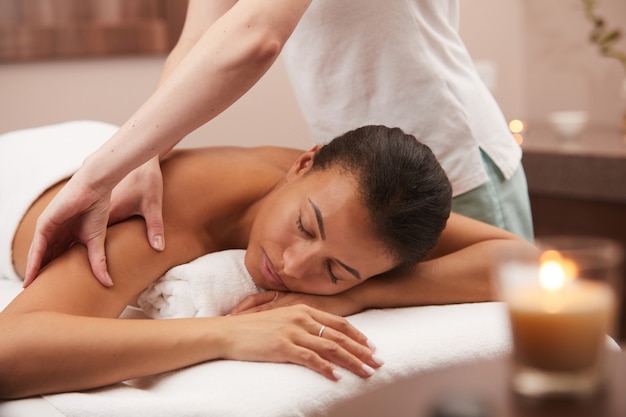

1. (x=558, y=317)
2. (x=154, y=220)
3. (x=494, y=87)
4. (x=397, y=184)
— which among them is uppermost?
(x=558, y=317)

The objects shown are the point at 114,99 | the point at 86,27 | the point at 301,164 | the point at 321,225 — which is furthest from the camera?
the point at 114,99

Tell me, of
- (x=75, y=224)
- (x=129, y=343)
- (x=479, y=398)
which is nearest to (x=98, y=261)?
(x=75, y=224)

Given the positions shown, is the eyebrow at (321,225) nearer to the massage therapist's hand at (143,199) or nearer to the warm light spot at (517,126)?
the massage therapist's hand at (143,199)

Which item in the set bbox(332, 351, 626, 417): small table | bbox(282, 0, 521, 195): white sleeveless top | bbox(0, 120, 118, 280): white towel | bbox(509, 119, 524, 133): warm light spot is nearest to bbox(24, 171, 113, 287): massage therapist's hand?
bbox(0, 120, 118, 280): white towel

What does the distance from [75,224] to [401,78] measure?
2.25 feet

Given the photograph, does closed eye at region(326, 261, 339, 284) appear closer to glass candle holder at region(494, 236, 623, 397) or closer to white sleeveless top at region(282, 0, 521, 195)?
white sleeveless top at region(282, 0, 521, 195)

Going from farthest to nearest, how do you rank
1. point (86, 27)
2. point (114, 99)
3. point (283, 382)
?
1. point (114, 99)
2. point (86, 27)
3. point (283, 382)

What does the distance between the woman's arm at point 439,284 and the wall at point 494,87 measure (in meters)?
1.46

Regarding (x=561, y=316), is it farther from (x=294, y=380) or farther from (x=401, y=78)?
(x=401, y=78)

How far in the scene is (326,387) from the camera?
1.18 meters

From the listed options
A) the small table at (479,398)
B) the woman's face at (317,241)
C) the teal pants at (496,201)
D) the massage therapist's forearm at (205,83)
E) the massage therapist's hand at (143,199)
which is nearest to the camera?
the small table at (479,398)

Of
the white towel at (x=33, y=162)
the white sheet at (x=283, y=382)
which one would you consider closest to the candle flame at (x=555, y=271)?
the white sheet at (x=283, y=382)

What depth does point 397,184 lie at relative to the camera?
4.56 feet

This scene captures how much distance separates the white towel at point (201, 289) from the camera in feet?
4.67
